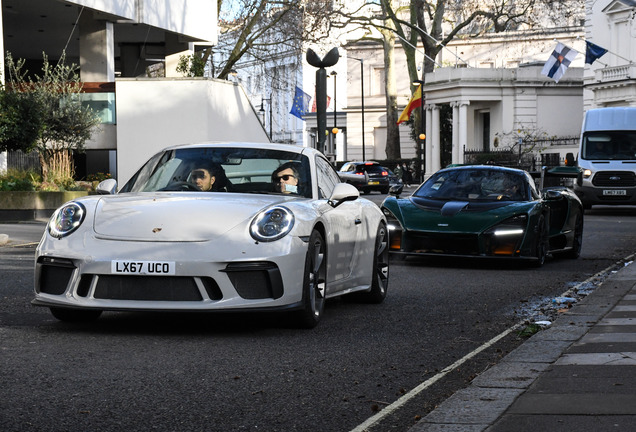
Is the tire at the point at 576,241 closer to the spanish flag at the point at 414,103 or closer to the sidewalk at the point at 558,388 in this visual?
the sidewalk at the point at 558,388

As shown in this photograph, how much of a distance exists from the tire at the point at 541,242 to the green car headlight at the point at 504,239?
15.1 inches

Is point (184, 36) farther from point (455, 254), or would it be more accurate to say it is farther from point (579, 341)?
point (579, 341)

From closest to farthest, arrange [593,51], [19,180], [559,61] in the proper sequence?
[19,180], [593,51], [559,61]

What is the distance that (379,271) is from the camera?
1030 cm

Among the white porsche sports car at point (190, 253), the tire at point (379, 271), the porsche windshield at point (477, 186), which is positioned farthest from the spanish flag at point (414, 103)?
the white porsche sports car at point (190, 253)

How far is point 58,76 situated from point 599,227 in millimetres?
15530

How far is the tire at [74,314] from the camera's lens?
8.10 metres

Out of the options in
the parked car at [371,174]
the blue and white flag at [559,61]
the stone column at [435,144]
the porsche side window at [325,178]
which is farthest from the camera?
the stone column at [435,144]

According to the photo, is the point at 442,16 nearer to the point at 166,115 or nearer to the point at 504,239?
the point at 166,115

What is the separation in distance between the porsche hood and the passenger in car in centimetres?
63

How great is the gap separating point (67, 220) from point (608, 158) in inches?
1004

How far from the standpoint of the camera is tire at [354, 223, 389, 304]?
10125 mm

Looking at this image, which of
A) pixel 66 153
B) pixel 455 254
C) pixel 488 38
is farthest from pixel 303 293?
pixel 488 38

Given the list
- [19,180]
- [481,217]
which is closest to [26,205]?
[19,180]
